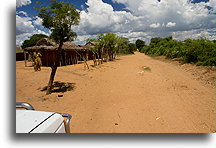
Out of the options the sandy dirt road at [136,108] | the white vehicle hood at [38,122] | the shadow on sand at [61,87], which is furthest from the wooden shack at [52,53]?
the white vehicle hood at [38,122]

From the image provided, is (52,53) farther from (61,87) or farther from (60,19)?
(60,19)

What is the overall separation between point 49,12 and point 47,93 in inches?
110

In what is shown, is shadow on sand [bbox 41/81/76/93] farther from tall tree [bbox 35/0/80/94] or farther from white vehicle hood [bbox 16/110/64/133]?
white vehicle hood [bbox 16/110/64/133]

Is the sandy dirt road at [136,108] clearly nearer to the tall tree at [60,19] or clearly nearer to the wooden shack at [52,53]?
the tall tree at [60,19]

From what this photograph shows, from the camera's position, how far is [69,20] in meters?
4.66

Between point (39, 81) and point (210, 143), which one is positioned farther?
point (39, 81)

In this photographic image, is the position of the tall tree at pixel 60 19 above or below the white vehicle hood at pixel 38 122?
above

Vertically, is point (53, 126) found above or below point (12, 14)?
below

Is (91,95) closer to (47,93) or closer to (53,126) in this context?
(47,93)

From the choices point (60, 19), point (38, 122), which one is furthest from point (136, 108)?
point (60, 19)

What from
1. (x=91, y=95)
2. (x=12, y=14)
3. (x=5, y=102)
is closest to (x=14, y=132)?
(x=5, y=102)

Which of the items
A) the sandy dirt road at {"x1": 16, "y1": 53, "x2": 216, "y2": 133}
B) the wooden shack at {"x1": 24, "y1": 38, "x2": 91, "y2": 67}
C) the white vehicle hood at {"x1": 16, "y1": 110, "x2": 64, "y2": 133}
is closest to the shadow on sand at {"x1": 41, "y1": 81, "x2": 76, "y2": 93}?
the sandy dirt road at {"x1": 16, "y1": 53, "x2": 216, "y2": 133}

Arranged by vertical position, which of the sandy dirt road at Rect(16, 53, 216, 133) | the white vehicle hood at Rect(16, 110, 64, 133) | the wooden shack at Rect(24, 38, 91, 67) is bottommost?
the sandy dirt road at Rect(16, 53, 216, 133)
